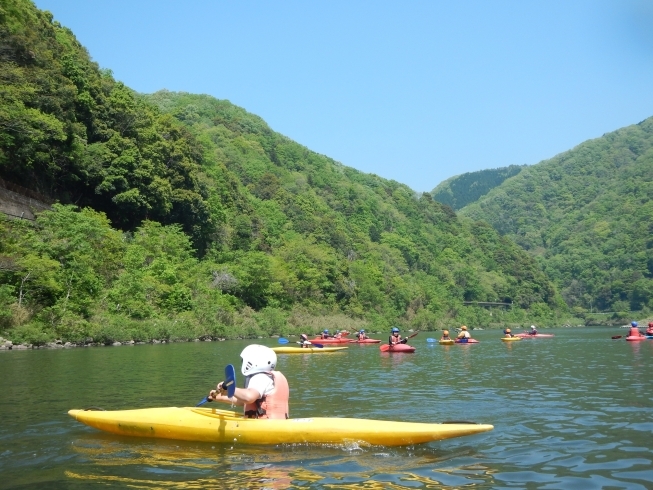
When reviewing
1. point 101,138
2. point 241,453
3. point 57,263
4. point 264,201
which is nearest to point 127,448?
point 241,453

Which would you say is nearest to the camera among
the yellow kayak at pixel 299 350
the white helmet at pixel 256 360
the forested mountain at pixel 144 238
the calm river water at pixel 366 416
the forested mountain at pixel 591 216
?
the calm river water at pixel 366 416

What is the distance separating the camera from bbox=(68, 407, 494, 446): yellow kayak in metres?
7.59

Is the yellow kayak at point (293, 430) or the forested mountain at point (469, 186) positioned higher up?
the forested mountain at point (469, 186)

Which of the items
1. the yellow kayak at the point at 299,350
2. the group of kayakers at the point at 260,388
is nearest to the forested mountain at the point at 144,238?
the yellow kayak at the point at 299,350

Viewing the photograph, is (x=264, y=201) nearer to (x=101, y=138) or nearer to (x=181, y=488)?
(x=101, y=138)

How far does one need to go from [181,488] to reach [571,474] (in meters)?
3.86

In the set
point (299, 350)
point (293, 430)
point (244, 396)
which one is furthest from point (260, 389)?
point (299, 350)

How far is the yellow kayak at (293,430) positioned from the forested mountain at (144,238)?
17.6 metres

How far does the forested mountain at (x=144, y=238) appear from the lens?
89.7 ft

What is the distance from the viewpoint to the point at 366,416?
387 inches

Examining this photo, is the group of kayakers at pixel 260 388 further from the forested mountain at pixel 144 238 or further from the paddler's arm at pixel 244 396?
the forested mountain at pixel 144 238

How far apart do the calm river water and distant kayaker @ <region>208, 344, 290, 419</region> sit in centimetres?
54

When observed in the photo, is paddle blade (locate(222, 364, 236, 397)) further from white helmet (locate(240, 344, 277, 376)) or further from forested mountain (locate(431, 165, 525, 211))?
forested mountain (locate(431, 165, 525, 211))

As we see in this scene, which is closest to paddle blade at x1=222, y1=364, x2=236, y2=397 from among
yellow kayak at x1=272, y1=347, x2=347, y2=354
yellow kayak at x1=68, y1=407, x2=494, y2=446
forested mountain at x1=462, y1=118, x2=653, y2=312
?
yellow kayak at x1=68, y1=407, x2=494, y2=446
